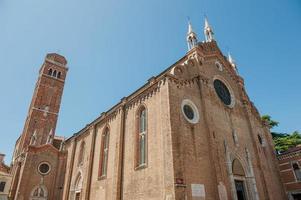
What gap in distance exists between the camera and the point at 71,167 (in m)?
23.6

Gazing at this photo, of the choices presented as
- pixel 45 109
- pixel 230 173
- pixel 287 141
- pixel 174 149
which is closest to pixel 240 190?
pixel 230 173

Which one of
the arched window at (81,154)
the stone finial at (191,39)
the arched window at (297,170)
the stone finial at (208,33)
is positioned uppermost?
the stone finial at (208,33)

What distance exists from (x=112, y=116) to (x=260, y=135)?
14883mm

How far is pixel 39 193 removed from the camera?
23453 mm

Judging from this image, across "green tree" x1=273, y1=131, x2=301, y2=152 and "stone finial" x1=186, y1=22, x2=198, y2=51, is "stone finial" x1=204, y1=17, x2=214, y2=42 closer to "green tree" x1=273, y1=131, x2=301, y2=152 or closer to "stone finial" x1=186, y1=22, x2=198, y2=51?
"stone finial" x1=186, y1=22, x2=198, y2=51

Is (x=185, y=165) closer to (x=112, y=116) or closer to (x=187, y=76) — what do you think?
(x=187, y=76)

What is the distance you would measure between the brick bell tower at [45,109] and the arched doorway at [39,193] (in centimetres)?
289

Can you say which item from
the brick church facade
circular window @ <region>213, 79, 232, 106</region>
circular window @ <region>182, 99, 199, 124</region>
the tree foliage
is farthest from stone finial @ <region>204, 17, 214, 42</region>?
the tree foliage

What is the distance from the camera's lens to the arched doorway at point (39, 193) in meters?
23.0

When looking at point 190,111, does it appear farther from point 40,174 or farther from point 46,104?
point 46,104

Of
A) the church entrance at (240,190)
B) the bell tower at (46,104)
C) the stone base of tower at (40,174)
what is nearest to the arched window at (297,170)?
the church entrance at (240,190)

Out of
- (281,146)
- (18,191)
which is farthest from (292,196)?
(18,191)

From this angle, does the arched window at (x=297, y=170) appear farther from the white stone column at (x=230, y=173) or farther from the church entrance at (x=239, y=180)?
the white stone column at (x=230, y=173)

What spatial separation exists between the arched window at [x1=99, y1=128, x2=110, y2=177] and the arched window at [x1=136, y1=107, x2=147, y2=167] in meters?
4.68
